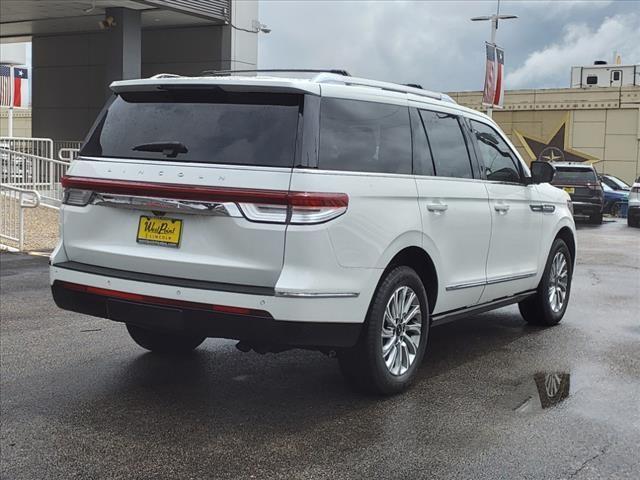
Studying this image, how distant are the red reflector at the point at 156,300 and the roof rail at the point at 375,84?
56.5 inches

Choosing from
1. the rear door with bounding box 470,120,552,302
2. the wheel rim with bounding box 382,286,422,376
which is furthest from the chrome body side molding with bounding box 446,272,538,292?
the wheel rim with bounding box 382,286,422,376

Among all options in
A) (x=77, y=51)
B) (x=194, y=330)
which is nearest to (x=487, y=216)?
(x=194, y=330)

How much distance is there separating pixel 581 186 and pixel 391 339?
1977 cm

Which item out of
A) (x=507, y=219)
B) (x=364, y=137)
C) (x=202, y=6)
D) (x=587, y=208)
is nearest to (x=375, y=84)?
(x=364, y=137)

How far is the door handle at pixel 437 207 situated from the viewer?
5.39 meters

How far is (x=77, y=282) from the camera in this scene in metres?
4.98

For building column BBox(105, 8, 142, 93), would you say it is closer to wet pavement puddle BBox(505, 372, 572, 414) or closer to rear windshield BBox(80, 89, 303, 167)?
rear windshield BBox(80, 89, 303, 167)

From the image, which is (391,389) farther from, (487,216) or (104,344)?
(104,344)

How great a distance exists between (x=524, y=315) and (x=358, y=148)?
11.6 feet

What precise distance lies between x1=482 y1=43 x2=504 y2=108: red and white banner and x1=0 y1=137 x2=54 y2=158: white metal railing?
458 inches

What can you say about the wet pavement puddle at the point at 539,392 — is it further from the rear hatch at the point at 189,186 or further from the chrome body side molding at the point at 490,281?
the rear hatch at the point at 189,186

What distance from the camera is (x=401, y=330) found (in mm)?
5203

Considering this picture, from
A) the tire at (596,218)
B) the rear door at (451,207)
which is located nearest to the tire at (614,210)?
the tire at (596,218)

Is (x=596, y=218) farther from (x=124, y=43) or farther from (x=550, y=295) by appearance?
(x=550, y=295)
